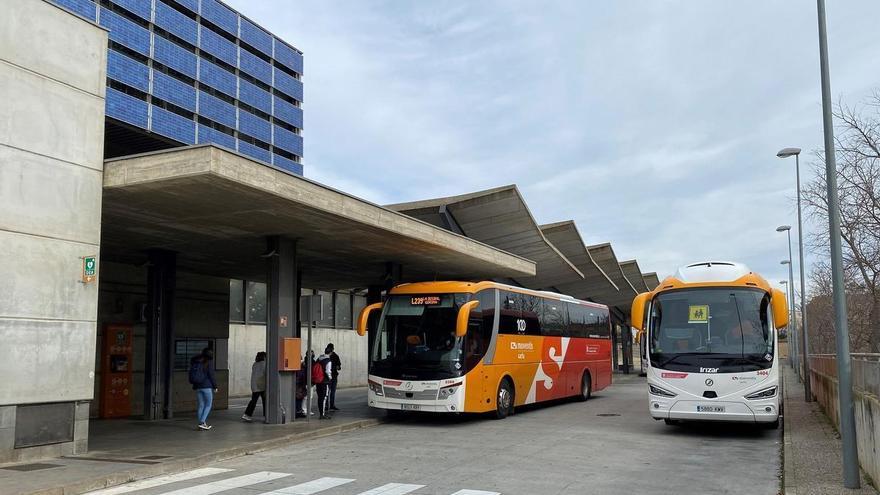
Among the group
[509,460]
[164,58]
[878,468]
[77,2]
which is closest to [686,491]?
[878,468]

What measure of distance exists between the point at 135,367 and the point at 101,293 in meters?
2.21

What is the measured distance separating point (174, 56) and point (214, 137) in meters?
11.0

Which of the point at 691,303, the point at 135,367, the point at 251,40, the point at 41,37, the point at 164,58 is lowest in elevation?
the point at 135,367

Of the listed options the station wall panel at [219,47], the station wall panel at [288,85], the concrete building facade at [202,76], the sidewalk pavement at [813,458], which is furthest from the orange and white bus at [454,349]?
the station wall panel at [288,85]

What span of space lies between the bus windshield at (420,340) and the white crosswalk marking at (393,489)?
6.96m

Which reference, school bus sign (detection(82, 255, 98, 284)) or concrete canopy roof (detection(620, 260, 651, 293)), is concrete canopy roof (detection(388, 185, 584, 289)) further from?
concrete canopy roof (detection(620, 260, 651, 293))

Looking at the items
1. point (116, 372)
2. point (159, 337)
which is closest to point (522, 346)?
point (159, 337)

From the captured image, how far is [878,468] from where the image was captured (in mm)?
8945

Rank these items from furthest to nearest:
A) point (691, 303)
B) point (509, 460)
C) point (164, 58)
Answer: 1. point (164, 58)
2. point (691, 303)
3. point (509, 460)

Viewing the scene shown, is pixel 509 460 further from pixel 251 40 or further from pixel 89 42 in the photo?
pixel 251 40

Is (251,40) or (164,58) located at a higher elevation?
(251,40)

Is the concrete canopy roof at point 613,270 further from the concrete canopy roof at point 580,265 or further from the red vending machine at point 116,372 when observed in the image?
the red vending machine at point 116,372

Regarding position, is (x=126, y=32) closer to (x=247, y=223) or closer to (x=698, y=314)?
(x=247, y=223)

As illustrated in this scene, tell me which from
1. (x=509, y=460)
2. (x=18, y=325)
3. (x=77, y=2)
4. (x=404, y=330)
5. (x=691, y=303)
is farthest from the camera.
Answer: (x=77, y=2)
